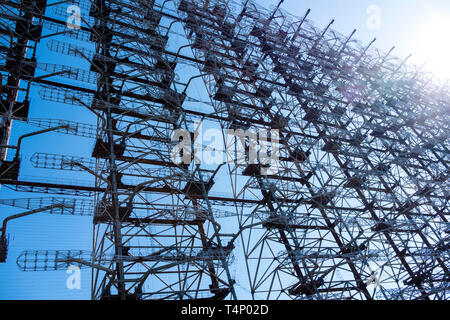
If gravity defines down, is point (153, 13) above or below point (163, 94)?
above

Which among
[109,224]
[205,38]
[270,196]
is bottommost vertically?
[109,224]

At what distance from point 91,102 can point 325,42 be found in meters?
21.2

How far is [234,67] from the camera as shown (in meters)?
25.5

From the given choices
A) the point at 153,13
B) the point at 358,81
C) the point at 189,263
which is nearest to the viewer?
the point at 189,263

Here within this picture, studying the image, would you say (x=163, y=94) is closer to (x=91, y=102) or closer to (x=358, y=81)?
(x=91, y=102)

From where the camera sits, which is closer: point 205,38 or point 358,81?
point 205,38

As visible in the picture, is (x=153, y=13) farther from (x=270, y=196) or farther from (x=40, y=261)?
(x=40, y=261)

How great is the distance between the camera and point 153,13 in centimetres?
2259

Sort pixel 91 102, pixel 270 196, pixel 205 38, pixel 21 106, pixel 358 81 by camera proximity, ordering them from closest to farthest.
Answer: pixel 21 106
pixel 91 102
pixel 270 196
pixel 205 38
pixel 358 81

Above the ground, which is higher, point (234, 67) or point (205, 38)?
point (205, 38)
